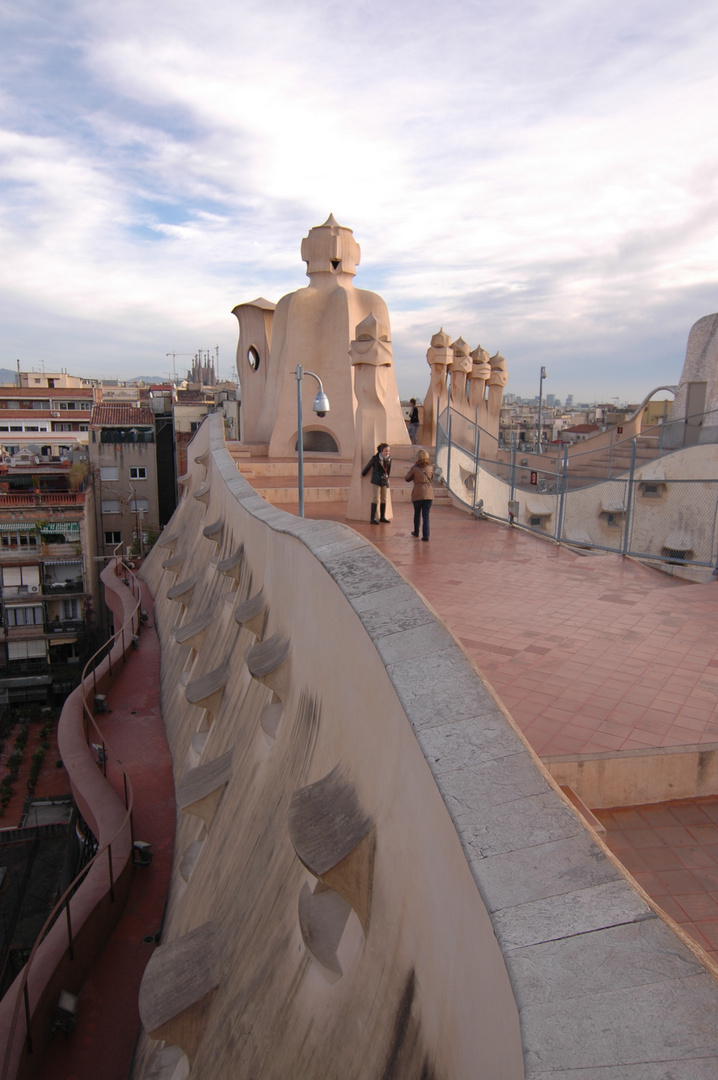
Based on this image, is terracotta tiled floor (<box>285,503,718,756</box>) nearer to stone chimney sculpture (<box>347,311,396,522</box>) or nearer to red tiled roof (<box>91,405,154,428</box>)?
stone chimney sculpture (<box>347,311,396,522</box>)

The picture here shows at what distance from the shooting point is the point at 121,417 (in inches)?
1414

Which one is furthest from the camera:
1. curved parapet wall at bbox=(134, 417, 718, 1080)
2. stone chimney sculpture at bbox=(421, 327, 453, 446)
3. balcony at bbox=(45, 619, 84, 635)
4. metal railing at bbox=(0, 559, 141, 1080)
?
balcony at bbox=(45, 619, 84, 635)

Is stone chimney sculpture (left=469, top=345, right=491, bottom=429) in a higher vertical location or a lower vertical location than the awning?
higher

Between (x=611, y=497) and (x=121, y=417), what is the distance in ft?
88.4

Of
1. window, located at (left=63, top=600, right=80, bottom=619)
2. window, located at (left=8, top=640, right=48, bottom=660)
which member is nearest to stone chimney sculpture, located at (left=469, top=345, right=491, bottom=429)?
window, located at (left=63, top=600, right=80, bottom=619)

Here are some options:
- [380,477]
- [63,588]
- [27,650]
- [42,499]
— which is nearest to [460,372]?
[380,477]

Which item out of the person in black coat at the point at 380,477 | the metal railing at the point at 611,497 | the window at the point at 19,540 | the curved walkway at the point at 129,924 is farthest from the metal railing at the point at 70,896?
the window at the point at 19,540

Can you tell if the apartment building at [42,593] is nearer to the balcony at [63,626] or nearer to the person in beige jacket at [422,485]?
the balcony at [63,626]

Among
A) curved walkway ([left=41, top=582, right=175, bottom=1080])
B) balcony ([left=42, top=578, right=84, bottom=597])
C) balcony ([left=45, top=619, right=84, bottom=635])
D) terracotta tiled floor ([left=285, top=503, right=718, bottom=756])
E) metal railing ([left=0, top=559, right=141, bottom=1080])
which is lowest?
balcony ([left=45, top=619, right=84, bottom=635])

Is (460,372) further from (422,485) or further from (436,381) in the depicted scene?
(422,485)

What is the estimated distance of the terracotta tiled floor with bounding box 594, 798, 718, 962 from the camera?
2914 millimetres

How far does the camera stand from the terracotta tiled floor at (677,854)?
2.91 meters

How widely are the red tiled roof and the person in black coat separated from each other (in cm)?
2646

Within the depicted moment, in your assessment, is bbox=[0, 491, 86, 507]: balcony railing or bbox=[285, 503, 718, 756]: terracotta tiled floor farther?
bbox=[0, 491, 86, 507]: balcony railing
